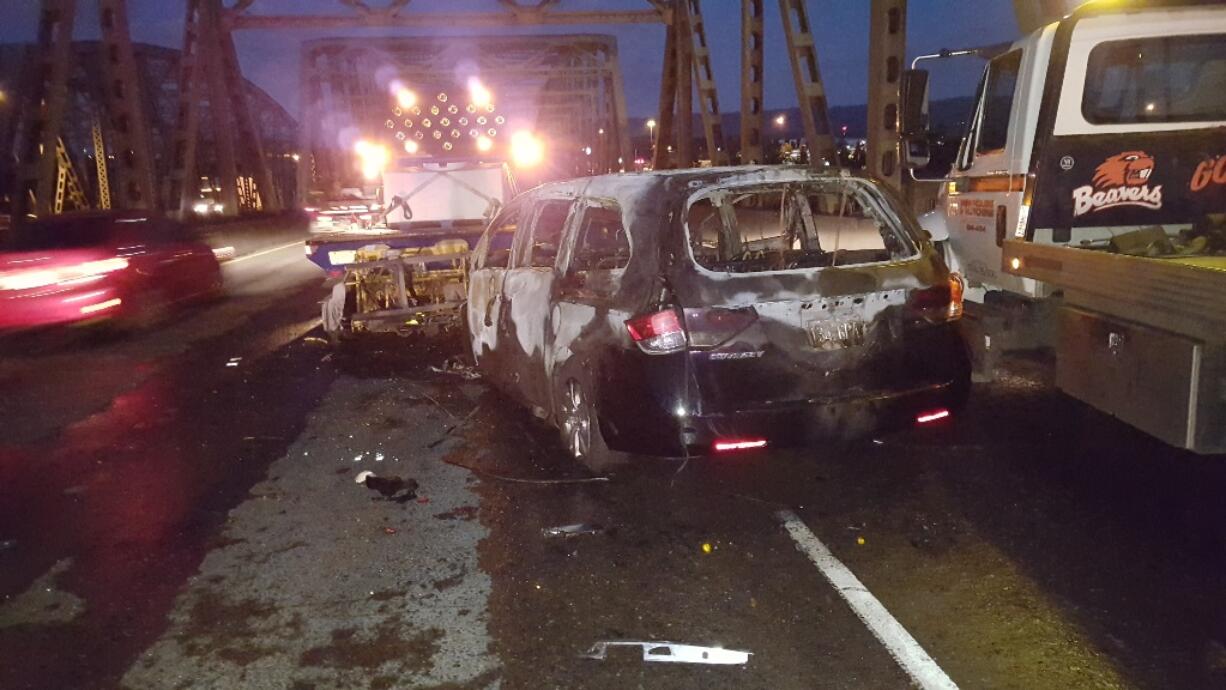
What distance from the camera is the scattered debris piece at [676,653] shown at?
3.60m

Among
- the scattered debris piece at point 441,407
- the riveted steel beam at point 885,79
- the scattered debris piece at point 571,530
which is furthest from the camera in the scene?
the riveted steel beam at point 885,79

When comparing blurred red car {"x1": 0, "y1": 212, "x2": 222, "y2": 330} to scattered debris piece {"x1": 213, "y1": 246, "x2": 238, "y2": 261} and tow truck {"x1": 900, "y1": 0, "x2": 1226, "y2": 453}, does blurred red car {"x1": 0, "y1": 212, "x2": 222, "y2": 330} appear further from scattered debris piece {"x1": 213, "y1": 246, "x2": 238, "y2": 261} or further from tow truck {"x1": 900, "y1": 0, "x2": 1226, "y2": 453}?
tow truck {"x1": 900, "y1": 0, "x2": 1226, "y2": 453}

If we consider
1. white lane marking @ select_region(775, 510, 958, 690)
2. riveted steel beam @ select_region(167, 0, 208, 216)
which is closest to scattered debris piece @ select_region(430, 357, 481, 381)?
white lane marking @ select_region(775, 510, 958, 690)

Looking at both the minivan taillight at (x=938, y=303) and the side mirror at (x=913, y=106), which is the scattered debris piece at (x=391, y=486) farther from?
the side mirror at (x=913, y=106)

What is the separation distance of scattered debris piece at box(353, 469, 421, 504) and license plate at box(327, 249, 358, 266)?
6890mm

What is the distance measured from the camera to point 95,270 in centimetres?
1110

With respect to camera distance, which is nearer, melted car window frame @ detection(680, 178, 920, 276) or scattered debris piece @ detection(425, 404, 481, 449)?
melted car window frame @ detection(680, 178, 920, 276)

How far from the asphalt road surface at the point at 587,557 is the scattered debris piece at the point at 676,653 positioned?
0.15 feet

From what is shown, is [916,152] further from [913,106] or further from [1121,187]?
[1121,187]

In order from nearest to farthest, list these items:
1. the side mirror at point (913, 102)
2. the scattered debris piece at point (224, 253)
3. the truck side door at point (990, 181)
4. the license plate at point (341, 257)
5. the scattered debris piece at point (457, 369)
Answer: the truck side door at point (990, 181) < the side mirror at point (913, 102) < the scattered debris piece at point (457, 369) < the license plate at point (341, 257) < the scattered debris piece at point (224, 253)

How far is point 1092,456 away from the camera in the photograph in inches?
230

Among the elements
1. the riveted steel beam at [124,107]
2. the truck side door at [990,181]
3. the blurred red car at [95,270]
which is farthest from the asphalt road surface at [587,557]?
the riveted steel beam at [124,107]

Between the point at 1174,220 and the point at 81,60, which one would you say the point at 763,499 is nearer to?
the point at 1174,220

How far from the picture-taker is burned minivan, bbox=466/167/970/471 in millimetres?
4797
